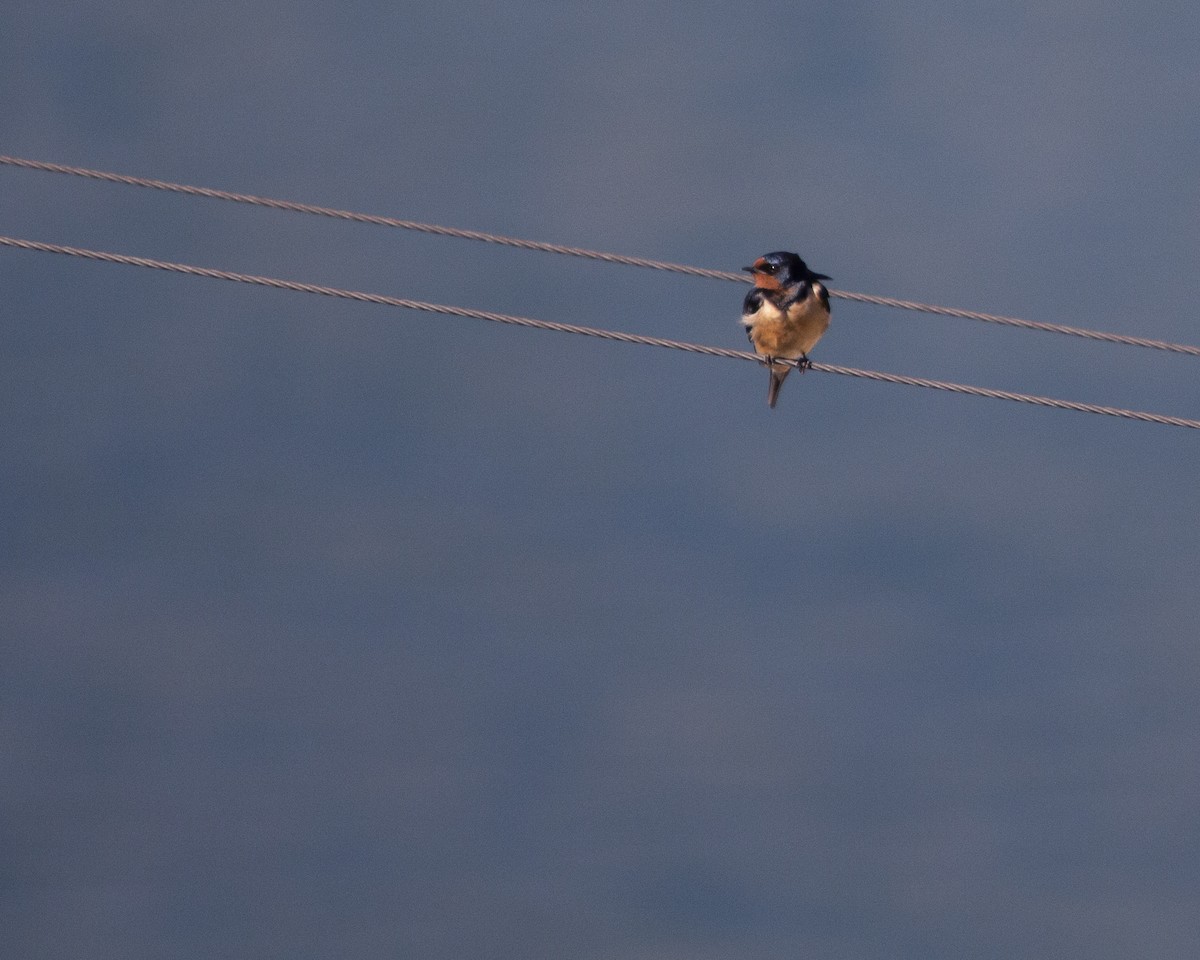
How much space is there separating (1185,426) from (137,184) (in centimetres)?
485

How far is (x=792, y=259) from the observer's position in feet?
43.0

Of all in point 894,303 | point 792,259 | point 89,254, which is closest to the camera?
point 89,254

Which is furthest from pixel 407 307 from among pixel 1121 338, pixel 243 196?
pixel 1121 338

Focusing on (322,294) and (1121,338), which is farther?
(1121,338)

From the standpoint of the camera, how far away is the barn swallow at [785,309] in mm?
12945

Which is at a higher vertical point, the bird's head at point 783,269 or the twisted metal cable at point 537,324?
the bird's head at point 783,269

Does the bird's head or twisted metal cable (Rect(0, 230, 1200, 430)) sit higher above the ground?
the bird's head

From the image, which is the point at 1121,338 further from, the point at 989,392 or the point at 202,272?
the point at 202,272

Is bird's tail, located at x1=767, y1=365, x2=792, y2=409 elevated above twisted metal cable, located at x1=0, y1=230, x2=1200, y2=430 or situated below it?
above

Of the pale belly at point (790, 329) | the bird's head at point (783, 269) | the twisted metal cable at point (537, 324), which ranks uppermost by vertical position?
the bird's head at point (783, 269)

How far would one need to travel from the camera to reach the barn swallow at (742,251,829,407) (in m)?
12.9

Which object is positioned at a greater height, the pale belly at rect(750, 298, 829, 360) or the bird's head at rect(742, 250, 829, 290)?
the bird's head at rect(742, 250, 829, 290)

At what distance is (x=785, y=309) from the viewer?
1293 cm

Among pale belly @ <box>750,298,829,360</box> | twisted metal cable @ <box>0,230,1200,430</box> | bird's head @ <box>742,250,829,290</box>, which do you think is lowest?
twisted metal cable @ <box>0,230,1200,430</box>
